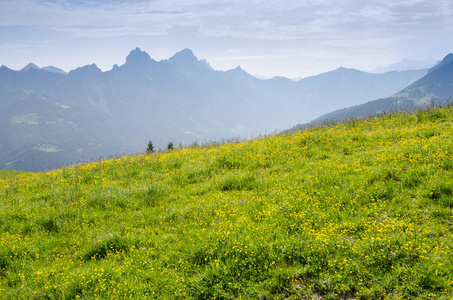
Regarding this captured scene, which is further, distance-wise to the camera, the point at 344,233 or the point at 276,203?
the point at 276,203

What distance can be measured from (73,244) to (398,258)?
26.7 ft

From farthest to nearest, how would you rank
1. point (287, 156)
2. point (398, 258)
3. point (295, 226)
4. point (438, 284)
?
point (287, 156) → point (295, 226) → point (398, 258) → point (438, 284)

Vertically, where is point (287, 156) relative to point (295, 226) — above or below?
above

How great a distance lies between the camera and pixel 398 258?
5.23 metres

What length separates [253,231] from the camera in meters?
6.53

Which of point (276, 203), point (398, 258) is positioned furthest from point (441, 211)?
point (276, 203)

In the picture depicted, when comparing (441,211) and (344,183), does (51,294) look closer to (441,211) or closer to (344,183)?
(344,183)

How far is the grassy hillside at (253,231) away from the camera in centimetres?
518

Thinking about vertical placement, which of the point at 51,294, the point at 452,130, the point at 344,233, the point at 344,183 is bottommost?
the point at 51,294

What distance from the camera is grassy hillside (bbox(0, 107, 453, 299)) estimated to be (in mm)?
5180

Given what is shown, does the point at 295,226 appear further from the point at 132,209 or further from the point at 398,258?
the point at 132,209

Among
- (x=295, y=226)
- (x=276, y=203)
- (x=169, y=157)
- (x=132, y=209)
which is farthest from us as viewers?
(x=169, y=157)

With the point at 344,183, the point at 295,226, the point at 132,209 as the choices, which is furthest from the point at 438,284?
the point at 132,209

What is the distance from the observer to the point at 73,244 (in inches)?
289
